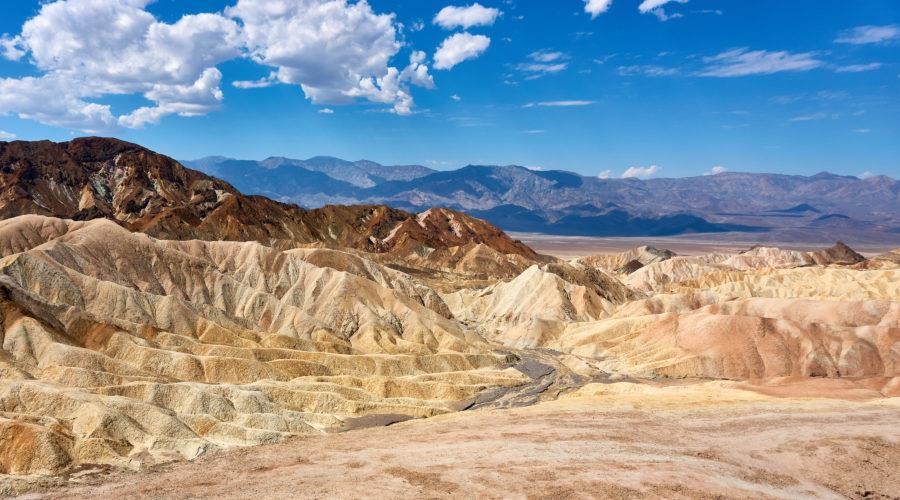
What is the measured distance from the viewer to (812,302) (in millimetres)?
102125

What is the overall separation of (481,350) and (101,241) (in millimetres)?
65664

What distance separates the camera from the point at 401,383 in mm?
80188

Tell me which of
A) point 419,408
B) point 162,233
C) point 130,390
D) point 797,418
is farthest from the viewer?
point 162,233

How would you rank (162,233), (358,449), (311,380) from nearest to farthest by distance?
(358,449)
(311,380)
(162,233)

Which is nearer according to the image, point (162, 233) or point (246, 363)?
point (246, 363)

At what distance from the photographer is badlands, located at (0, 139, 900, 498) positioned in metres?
44.0

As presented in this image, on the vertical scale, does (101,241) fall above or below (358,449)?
above

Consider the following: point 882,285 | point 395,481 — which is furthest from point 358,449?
point 882,285

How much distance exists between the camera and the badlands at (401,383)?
1734 inches

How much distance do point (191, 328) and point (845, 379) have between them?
280ft

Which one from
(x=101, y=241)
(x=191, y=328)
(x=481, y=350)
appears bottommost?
(x=481, y=350)

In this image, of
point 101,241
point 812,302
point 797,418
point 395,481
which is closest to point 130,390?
point 395,481

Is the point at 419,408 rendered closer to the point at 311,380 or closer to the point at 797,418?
the point at 311,380

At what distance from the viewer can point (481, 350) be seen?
107 m
